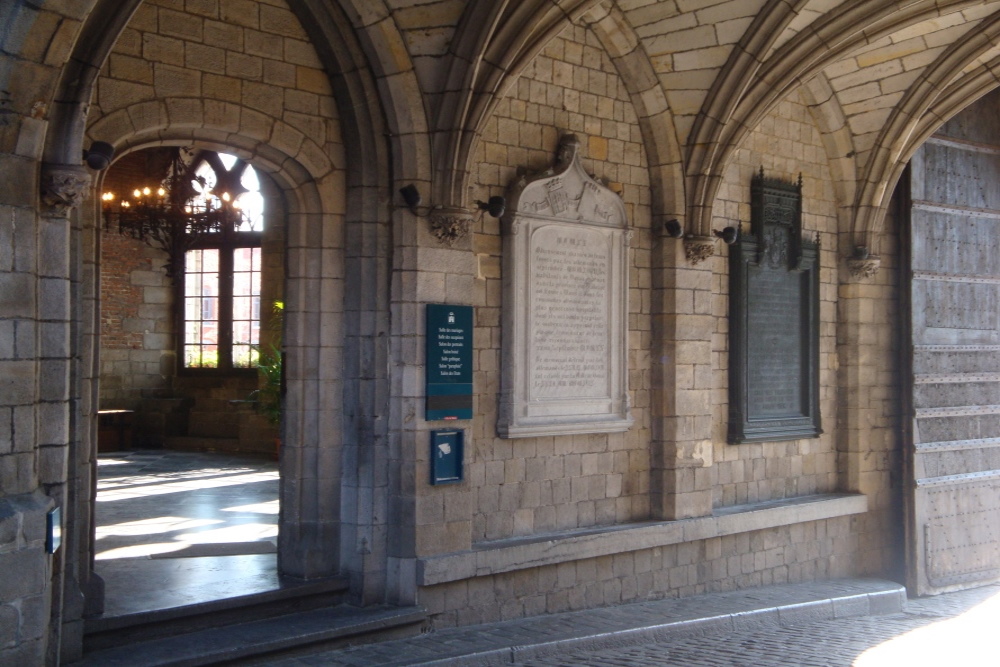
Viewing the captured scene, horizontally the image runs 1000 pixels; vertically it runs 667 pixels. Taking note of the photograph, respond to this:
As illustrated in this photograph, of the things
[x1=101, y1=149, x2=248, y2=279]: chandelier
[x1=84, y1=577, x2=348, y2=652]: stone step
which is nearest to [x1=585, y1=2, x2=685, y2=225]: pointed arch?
[x1=84, y1=577, x2=348, y2=652]: stone step

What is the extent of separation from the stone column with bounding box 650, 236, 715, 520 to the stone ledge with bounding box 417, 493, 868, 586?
0.19 meters

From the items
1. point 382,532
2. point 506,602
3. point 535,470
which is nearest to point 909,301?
point 535,470

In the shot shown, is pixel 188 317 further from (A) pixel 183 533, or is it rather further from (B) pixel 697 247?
(B) pixel 697 247

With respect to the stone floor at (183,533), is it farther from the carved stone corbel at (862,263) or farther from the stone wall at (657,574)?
the carved stone corbel at (862,263)

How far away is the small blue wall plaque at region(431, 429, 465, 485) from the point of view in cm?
684

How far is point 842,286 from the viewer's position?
10.4m

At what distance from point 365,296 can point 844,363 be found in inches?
215

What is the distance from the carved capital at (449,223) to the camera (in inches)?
268

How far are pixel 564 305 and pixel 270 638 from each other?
3173 mm

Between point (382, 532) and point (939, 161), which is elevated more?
point (939, 161)

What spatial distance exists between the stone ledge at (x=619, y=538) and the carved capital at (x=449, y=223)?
2.00m

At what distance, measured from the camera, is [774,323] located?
965 cm

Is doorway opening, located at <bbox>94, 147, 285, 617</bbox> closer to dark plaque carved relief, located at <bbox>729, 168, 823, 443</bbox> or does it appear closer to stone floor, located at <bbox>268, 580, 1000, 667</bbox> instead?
dark plaque carved relief, located at <bbox>729, 168, 823, 443</bbox>

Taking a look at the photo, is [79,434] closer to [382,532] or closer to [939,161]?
[382,532]
